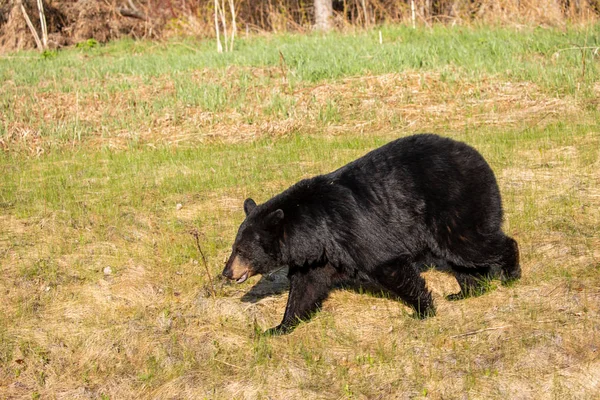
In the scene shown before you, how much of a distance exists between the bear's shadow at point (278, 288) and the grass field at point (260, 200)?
1.4 inches

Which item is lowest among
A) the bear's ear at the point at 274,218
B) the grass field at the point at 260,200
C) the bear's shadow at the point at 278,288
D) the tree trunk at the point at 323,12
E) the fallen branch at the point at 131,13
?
the bear's shadow at the point at 278,288

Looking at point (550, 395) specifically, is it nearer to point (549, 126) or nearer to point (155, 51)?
point (549, 126)

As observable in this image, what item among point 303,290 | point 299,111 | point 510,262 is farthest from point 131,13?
point 510,262

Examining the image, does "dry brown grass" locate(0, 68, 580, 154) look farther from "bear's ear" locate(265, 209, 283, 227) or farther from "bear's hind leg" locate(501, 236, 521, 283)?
"bear's ear" locate(265, 209, 283, 227)

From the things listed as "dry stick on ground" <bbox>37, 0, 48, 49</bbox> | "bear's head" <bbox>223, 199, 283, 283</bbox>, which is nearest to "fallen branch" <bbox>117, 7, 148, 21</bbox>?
"dry stick on ground" <bbox>37, 0, 48, 49</bbox>

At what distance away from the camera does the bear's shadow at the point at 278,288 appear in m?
5.86

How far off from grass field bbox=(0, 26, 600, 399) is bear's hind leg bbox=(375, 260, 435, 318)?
143 millimetres

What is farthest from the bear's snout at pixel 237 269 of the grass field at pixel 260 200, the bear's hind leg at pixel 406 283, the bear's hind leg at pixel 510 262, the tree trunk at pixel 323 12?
the tree trunk at pixel 323 12

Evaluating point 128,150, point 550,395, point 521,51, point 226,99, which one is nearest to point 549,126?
point 521,51

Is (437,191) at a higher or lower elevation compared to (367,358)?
higher

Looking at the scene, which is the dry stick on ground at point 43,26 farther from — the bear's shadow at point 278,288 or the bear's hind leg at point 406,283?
the bear's hind leg at point 406,283

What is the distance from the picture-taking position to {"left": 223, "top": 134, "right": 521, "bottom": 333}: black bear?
516 cm

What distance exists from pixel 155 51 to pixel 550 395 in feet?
56.4

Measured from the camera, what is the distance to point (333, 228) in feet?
16.9
